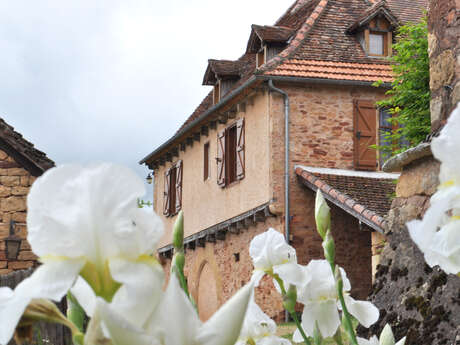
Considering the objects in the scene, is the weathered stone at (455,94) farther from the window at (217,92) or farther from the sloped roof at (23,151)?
the window at (217,92)

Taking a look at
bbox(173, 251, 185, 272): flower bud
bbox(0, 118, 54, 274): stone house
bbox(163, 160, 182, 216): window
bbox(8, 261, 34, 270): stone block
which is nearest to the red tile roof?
bbox(0, 118, 54, 274): stone house

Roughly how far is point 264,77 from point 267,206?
8.10 ft

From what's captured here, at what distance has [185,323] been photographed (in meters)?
0.70

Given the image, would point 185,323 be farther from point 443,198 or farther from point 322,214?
point 322,214

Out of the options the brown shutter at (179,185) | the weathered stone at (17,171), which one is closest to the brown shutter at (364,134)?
the brown shutter at (179,185)

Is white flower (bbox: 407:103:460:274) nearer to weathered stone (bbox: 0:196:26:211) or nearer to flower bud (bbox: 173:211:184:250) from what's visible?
flower bud (bbox: 173:211:184:250)

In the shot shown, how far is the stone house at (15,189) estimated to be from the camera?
11.6m

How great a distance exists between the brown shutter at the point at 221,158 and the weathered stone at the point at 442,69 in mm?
11395

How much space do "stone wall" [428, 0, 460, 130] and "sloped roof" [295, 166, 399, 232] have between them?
22.4 ft

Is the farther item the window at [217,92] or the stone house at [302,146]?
the window at [217,92]

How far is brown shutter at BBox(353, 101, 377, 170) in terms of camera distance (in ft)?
52.5

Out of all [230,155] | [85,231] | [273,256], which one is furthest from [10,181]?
[85,231]

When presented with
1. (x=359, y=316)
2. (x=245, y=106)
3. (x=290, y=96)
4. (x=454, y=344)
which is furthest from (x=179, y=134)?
(x=359, y=316)

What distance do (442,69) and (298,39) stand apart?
36.1ft
